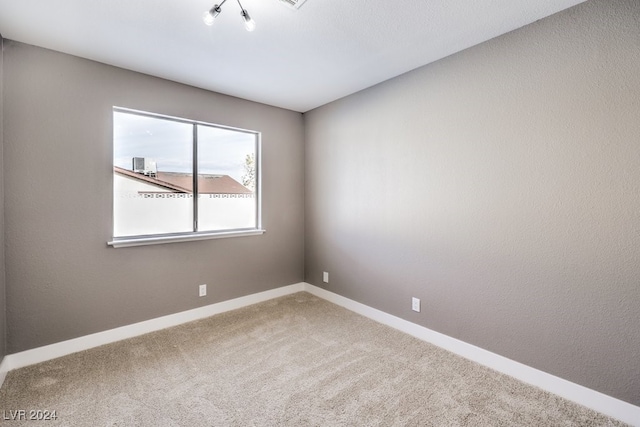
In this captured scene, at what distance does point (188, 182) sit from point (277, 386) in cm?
220

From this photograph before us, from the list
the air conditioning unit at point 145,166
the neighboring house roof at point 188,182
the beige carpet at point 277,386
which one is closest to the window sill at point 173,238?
the neighboring house roof at point 188,182

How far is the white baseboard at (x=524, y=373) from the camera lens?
1.65 metres

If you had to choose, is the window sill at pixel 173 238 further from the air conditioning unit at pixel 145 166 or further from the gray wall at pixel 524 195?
the gray wall at pixel 524 195

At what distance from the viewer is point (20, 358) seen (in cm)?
215

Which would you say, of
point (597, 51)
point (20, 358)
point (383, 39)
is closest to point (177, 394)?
point (20, 358)

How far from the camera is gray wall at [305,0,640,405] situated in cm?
164

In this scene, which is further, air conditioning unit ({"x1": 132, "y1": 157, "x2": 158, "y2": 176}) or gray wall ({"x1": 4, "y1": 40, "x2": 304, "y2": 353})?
air conditioning unit ({"x1": 132, "y1": 157, "x2": 158, "y2": 176})

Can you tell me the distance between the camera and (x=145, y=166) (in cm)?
277

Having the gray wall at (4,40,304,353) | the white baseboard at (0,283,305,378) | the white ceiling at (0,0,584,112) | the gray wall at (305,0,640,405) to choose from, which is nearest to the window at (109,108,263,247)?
the gray wall at (4,40,304,353)

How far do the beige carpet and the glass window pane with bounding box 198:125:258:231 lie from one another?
1.28 m

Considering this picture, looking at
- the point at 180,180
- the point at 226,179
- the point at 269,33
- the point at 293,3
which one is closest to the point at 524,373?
the point at 293,3

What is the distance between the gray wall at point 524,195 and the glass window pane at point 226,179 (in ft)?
4.81

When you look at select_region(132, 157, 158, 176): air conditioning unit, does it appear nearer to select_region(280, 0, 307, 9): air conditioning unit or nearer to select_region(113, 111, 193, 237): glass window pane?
select_region(113, 111, 193, 237): glass window pane

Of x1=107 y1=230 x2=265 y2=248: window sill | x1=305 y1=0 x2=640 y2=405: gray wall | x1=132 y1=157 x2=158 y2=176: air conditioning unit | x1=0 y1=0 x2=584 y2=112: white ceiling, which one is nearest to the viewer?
x1=305 y1=0 x2=640 y2=405: gray wall
